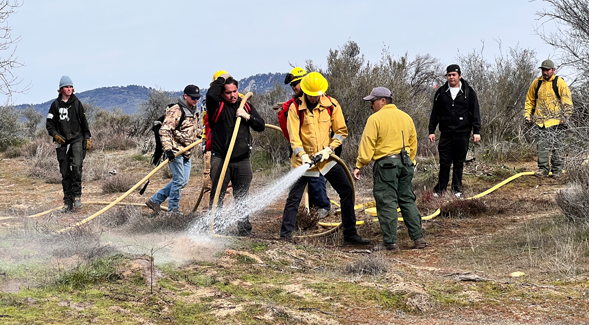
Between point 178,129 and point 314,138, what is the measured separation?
2249mm

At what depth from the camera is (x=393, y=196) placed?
6359 mm

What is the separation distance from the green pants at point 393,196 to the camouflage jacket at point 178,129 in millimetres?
2767

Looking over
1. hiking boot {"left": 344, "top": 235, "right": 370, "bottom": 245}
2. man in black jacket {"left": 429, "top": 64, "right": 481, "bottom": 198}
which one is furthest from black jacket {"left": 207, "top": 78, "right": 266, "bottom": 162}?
man in black jacket {"left": 429, "top": 64, "right": 481, "bottom": 198}

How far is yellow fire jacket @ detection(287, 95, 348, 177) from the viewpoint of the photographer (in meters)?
6.35

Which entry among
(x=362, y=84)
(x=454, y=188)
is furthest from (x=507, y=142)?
(x=454, y=188)

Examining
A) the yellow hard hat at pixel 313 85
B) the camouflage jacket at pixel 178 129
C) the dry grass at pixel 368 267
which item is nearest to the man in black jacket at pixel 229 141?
the yellow hard hat at pixel 313 85

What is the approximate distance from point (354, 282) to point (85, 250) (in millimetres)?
2174

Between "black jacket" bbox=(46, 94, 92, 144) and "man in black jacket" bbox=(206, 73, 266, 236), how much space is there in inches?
146

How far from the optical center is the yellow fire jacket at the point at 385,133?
20.4 ft

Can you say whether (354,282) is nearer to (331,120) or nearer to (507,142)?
(331,120)

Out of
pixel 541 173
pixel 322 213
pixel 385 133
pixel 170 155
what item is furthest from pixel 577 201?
pixel 170 155

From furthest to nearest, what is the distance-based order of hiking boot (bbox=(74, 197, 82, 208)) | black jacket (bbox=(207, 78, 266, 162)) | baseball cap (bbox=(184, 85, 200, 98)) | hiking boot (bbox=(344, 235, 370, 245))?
hiking boot (bbox=(74, 197, 82, 208))
baseball cap (bbox=(184, 85, 200, 98))
hiking boot (bbox=(344, 235, 370, 245))
black jacket (bbox=(207, 78, 266, 162))

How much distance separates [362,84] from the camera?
13.0 metres

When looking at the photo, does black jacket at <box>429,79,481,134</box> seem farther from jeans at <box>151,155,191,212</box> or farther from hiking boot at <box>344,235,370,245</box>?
jeans at <box>151,155,191,212</box>
